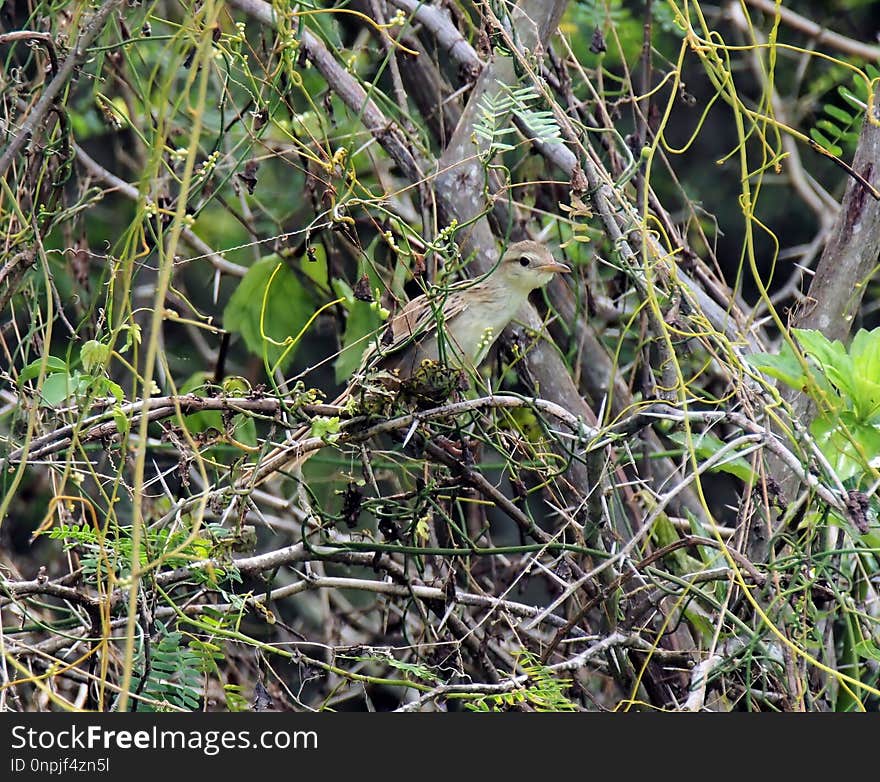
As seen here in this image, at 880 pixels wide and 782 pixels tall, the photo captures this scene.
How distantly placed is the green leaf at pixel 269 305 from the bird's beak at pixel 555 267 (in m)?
0.99

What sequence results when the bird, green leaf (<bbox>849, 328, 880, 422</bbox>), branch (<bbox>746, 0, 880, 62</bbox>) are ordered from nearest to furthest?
green leaf (<bbox>849, 328, 880, 422</bbox>), the bird, branch (<bbox>746, 0, 880, 62</bbox>)

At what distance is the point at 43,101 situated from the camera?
2.63 meters

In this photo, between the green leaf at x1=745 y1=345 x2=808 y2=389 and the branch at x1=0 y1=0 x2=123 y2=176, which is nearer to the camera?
the branch at x1=0 y1=0 x2=123 y2=176

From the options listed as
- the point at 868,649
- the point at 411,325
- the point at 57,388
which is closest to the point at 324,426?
the point at 57,388

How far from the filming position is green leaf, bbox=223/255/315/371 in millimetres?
4055

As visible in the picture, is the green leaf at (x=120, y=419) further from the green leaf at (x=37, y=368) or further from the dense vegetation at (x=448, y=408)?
the green leaf at (x=37, y=368)

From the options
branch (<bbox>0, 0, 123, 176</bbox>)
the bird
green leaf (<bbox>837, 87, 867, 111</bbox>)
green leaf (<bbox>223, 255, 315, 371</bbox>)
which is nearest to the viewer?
branch (<bbox>0, 0, 123, 176</bbox>)

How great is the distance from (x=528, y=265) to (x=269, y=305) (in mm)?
1048

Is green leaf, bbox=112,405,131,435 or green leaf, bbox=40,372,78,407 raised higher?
green leaf, bbox=40,372,78,407

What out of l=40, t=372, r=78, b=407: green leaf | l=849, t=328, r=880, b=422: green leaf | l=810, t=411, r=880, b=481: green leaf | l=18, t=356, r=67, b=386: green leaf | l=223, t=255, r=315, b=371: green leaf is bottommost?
l=810, t=411, r=880, b=481: green leaf

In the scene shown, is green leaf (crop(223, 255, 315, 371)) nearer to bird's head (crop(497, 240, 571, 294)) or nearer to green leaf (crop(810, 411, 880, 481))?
bird's head (crop(497, 240, 571, 294))

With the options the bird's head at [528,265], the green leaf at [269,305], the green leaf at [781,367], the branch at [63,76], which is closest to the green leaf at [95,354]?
the branch at [63,76]

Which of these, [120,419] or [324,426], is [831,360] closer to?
[324,426]

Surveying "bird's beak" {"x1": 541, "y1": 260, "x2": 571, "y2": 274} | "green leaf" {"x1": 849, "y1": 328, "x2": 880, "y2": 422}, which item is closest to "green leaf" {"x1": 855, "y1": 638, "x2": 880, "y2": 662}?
"green leaf" {"x1": 849, "y1": 328, "x2": 880, "y2": 422}
